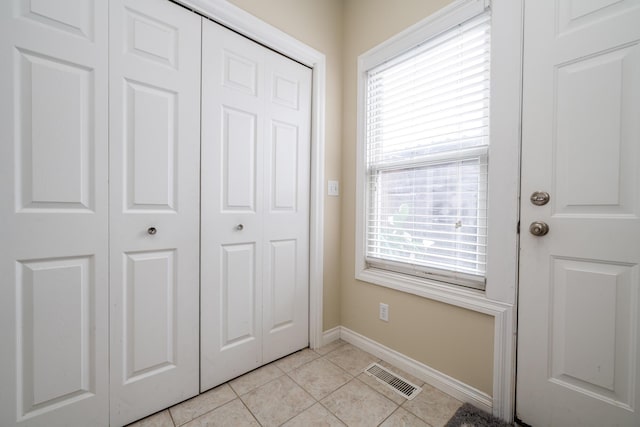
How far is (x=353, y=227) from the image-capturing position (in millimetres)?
Answer: 1934

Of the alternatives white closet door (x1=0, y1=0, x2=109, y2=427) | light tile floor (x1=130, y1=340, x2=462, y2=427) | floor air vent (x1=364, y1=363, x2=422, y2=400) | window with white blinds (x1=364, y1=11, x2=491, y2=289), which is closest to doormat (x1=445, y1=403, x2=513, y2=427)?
light tile floor (x1=130, y1=340, x2=462, y2=427)

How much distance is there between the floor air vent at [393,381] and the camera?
1.40m

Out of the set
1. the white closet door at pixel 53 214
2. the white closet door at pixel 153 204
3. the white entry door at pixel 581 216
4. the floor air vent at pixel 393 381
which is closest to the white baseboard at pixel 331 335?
the floor air vent at pixel 393 381

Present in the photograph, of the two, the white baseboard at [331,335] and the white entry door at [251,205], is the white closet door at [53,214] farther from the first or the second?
the white baseboard at [331,335]

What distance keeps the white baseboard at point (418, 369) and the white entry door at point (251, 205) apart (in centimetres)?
35

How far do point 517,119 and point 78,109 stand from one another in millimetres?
1944

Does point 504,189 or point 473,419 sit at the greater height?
point 504,189

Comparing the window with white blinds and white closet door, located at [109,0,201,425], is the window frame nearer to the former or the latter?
the window with white blinds

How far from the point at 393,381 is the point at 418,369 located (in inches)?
6.8

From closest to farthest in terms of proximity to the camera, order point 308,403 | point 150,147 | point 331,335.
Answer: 1. point 150,147
2. point 308,403
3. point 331,335

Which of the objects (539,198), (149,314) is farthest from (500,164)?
(149,314)

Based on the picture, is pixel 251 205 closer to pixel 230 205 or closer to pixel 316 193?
pixel 230 205

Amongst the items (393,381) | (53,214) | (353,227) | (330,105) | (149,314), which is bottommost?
(393,381)

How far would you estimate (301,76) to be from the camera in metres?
1.78
